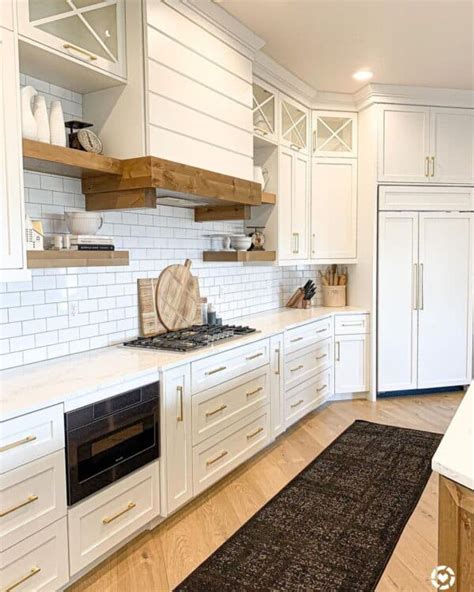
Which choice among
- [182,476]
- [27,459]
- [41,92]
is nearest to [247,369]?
[182,476]

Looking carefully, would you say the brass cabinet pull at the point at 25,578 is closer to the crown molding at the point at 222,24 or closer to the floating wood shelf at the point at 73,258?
the floating wood shelf at the point at 73,258

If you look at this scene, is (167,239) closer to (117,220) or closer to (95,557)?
(117,220)

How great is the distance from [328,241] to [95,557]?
3.45m

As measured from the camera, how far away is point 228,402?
2945mm

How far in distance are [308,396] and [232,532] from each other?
5.79 ft

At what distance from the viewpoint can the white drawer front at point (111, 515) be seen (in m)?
2.01

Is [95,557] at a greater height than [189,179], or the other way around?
[189,179]

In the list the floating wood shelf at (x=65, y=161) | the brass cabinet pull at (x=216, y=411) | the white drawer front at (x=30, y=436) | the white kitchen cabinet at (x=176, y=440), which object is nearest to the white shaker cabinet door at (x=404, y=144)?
the brass cabinet pull at (x=216, y=411)

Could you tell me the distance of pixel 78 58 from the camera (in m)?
2.23

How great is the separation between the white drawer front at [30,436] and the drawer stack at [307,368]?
2088 mm

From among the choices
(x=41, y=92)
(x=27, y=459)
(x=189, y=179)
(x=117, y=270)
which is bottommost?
(x=27, y=459)

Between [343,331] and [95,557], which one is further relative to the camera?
[343,331]

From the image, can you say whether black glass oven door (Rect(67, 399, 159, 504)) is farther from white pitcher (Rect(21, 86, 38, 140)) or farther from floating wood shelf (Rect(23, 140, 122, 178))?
white pitcher (Rect(21, 86, 38, 140))

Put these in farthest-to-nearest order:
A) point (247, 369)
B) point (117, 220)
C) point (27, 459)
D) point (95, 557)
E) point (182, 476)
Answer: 1. point (247, 369)
2. point (117, 220)
3. point (182, 476)
4. point (95, 557)
5. point (27, 459)
